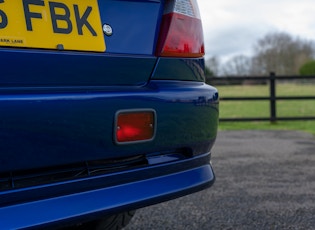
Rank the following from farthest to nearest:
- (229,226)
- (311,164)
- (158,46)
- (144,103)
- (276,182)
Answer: (311,164), (276,182), (229,226), (158,46), (144,103)

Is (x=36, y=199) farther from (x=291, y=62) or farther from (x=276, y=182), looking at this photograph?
(x=291, y=62)

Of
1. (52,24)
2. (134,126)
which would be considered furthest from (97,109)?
(52,24)

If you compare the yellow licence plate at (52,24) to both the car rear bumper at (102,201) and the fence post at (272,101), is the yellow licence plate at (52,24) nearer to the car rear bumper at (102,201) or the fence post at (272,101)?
the car rear bumper at (102,201)

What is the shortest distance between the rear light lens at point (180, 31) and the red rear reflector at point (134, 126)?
26 centimetres

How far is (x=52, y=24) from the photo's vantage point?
4.36ft

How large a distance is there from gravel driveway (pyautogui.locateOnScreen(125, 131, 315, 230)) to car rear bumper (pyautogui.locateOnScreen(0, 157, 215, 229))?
2.73 feet

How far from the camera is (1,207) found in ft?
3.93

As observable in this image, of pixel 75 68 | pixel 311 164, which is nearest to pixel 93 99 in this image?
pixel 75 68

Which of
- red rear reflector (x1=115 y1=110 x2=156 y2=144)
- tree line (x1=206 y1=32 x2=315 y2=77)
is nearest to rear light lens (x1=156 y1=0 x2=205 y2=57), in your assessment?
red rear reflector (x1=115 y1=110 x2=156 y2=144)

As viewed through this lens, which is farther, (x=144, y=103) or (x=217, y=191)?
(x=217, y=191)

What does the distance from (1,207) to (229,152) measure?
4238mm

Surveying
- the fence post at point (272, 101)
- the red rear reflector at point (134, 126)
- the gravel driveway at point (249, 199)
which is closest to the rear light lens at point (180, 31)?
the red rear reflector at point (134, 126)

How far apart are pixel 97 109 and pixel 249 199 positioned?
1.91 metres

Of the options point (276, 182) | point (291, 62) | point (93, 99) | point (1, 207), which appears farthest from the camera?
point (291, 62)
